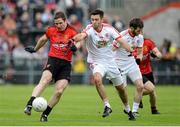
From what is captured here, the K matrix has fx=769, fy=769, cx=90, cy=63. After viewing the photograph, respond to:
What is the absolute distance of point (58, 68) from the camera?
1725 cm

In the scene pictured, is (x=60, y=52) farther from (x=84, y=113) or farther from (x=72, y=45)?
(x=84, y=113)

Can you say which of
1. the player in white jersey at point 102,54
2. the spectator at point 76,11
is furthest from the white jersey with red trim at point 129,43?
the spectator at point 76,11

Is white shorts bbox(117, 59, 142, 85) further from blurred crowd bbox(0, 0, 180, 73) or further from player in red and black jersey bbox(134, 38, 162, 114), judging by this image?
blurred crowd bbox(0, 0, 180, 73)

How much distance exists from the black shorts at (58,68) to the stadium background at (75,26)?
18.4m

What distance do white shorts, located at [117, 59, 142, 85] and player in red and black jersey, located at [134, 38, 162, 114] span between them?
4.47 ft

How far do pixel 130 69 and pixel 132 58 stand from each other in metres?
0.34

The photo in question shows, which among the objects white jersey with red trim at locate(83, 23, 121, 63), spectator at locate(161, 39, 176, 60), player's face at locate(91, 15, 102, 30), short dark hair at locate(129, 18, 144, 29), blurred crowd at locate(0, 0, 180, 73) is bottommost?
spectator at locate(161, 39, 176, 60)

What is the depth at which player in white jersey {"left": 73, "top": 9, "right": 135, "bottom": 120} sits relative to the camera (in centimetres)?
1788

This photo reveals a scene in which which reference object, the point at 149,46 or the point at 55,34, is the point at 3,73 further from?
the point at 55,34

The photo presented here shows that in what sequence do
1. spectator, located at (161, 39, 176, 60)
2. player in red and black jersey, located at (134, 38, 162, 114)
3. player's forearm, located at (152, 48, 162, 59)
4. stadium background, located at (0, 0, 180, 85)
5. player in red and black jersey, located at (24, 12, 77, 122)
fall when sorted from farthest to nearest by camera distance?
spectator, located at (161, 39, 176, 60) → stadium background, located at (0, 0, 180, 85) → player in red and black jersey, located at (134, 38, 162, 114) → player's forearm, located at (152, 48, 162, 59) → player in red and black jersey, located at (24, 12, 77, 122)

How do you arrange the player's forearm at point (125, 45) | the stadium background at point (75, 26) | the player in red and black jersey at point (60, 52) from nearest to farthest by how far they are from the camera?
the player in red and black jersey at point (60, 52), the player's forearm at point (125, 45), the stadium background at point (75, 26)

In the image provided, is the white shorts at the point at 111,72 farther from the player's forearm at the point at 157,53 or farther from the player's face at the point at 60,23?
the player's forearm at the point at 157,53

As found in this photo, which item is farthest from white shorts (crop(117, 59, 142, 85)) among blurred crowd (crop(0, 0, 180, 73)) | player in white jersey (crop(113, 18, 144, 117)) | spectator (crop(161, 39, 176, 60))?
spectator (crop(161, 39, 176, 60))

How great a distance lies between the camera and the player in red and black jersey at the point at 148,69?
20.3m
